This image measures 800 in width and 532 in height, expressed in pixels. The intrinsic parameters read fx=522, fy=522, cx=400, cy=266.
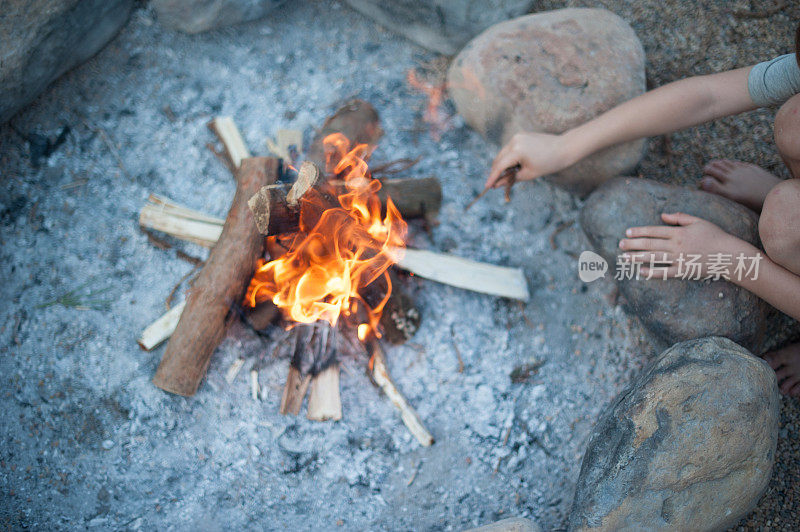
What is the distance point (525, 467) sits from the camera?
96.6 inches

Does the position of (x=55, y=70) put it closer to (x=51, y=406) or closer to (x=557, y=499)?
(x=51, y=406)

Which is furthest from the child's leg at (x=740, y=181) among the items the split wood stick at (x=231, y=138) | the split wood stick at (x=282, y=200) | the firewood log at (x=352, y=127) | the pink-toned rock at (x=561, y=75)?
the split wood stick at (x=231, y=138)

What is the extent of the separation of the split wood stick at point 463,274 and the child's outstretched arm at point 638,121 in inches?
17.1

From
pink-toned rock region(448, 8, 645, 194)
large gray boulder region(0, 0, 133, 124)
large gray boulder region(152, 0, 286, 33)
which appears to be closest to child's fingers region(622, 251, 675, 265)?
pink-toned rock region(448, 8, 645, 194)

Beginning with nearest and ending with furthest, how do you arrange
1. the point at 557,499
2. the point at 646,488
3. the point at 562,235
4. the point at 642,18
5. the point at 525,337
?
the point at 646,488, the point at 557,499, the point at 525,337, the point at 562,235, the point at 642,18

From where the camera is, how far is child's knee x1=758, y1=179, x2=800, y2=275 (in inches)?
85.0

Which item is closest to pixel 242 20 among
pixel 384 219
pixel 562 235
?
pixel 384 219

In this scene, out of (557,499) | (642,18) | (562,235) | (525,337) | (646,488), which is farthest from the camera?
(642,18)

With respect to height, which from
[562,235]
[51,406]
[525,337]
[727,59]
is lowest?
[525,337]

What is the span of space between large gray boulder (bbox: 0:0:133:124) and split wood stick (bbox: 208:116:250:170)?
31.2 inches

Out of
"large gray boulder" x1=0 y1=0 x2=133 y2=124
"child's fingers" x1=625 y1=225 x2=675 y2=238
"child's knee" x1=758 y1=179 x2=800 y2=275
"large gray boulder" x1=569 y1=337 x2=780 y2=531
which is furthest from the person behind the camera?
"large gray boulder" x1=0 y1=0 x2=133 y2=124

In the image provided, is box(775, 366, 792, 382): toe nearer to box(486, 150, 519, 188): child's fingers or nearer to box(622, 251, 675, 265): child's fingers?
box(622, 251, 675, 265): child's fingers

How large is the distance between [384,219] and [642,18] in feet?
6.55

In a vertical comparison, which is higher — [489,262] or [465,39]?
[465,39]
